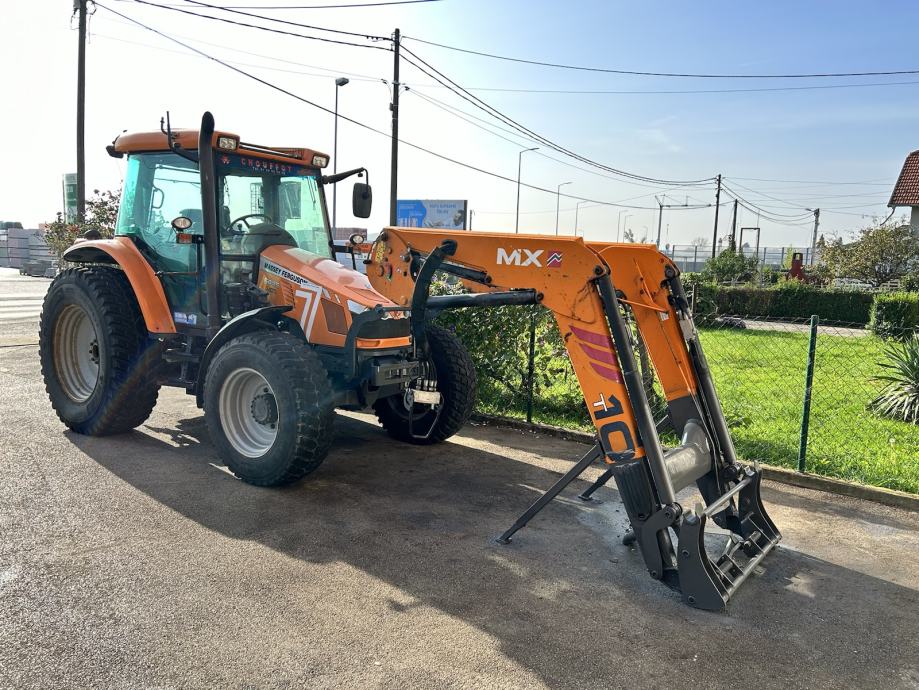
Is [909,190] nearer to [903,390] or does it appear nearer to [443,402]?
[903,390]

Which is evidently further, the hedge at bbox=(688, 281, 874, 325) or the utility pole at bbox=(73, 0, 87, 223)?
the hedge at bbox=(688, 281, 874, 325)

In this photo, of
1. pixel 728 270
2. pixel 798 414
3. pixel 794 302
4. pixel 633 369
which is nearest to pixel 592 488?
pixel 633 369

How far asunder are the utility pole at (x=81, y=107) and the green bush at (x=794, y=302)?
19381 mm

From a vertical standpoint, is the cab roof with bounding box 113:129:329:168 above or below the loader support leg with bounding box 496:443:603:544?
above

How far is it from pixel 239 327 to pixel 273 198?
1.48 meters

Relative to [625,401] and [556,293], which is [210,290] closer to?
[556,293]

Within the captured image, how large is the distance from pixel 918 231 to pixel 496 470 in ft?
98.7

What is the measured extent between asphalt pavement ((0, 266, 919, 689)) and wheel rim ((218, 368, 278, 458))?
34 cm

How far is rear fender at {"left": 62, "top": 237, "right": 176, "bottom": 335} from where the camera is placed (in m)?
6.34

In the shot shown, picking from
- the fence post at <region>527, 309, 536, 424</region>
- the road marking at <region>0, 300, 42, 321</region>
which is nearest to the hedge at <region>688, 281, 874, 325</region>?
the fence post at <region>527, 309, 536, 424</region>

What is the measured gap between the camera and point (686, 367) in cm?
479

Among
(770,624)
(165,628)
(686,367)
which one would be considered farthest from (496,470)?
(165,628)

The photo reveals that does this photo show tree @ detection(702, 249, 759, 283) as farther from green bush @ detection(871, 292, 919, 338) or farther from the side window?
the side window

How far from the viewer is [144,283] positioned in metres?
6.40
